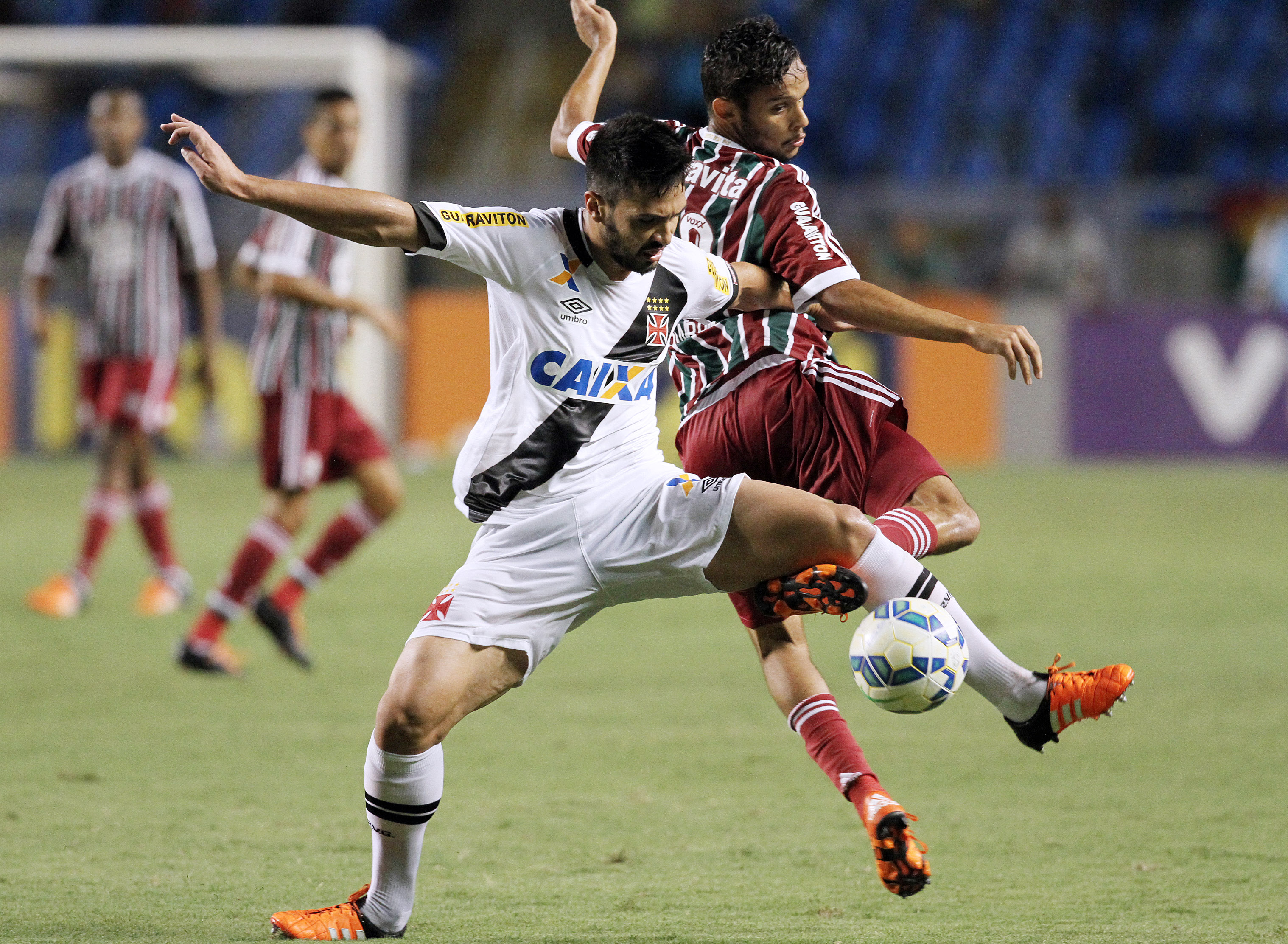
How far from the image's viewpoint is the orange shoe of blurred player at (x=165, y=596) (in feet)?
27.3

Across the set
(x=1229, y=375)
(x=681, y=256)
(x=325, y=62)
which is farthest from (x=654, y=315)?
(x=1229, y=375)

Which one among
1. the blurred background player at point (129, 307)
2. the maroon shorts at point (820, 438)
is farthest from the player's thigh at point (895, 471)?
the blurred background player at point (129, 307)

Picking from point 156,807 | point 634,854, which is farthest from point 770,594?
point 156,807

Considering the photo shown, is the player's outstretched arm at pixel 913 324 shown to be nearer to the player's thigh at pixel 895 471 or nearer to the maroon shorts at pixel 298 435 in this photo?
the player's thigh at pixel 895 471

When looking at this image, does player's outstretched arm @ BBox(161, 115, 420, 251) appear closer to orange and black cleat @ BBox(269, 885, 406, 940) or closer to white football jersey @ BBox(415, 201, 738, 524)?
white football jersey @ BBox(415, 201, 738, 524)

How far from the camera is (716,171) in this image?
4.35 meters

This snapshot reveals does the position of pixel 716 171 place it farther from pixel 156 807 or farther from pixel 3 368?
pixel 3 368

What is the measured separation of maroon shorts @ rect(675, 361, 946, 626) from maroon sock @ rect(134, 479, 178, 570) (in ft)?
15.2

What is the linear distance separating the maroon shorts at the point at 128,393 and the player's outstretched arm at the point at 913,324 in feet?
17.1

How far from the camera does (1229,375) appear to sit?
14789 millimetres

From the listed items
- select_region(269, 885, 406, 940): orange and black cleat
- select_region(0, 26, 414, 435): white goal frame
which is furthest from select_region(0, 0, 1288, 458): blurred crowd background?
select_region(269, 885, 406, 940): orange and black cleat

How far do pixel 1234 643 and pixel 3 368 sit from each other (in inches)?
450

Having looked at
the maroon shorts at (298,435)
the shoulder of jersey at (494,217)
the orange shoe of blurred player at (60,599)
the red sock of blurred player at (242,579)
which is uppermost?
the shoulder of jersey at (494,217)

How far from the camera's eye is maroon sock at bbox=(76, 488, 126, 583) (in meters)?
8.38
